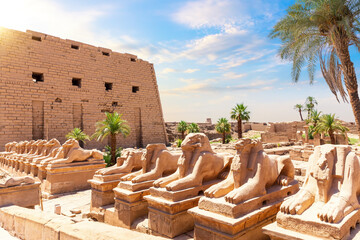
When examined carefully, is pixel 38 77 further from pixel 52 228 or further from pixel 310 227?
pixel 310 227

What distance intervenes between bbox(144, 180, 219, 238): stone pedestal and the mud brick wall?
1304 cm

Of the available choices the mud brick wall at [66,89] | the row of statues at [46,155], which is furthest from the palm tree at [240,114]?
the row of statues at [46,155]

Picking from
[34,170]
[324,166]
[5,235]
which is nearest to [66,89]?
[34,170]

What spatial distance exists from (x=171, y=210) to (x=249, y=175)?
998mm

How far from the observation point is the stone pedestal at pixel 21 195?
3688 mm

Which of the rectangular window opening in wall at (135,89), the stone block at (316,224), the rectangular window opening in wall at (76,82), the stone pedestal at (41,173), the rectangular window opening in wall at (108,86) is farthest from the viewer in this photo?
the rectangular window opening in wall at (135,89)

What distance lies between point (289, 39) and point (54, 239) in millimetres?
9050

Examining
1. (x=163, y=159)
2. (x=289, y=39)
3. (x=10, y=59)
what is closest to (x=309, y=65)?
(x=289, y=39)

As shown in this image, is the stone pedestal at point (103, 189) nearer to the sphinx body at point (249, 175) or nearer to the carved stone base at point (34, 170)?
the sphinx body at point (249, 175)

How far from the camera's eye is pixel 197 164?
127 inches

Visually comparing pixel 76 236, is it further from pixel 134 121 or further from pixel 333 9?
pixel 134 121

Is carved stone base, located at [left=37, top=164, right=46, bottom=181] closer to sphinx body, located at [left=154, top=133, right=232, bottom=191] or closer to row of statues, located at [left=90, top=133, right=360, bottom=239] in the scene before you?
row of statues, located at [left=90, top=133, right=360, bottom=239]

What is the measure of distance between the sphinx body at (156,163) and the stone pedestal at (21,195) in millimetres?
1561

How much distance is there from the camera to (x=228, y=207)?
2311mm
